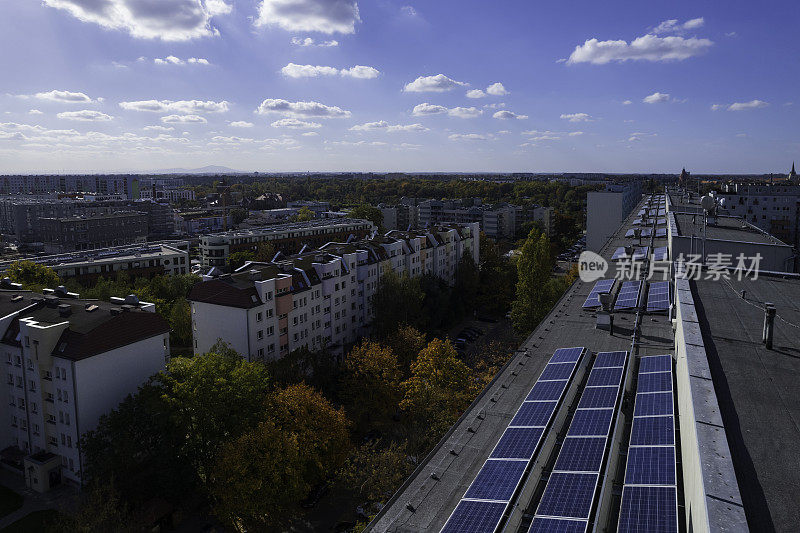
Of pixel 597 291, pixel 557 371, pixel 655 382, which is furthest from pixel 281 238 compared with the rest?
pixel 655 382

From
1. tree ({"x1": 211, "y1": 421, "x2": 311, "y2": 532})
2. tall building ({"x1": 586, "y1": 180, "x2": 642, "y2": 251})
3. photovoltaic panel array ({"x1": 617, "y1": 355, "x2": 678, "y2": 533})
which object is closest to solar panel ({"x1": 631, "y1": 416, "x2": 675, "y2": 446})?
photovoltaic panel array ({"x1": 617, "y1": 355, "x2": 678, "y2": 533})

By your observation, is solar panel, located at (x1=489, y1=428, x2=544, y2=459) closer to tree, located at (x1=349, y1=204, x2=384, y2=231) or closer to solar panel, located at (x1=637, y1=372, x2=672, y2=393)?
solar panel, located at (x1=637, y1=372, x2=672, y2=393)

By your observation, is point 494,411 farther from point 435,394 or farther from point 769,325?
point 435,394

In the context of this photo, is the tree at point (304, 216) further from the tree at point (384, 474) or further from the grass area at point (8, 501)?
the tree at point (384, 474)

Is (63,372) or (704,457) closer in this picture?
(704,457)

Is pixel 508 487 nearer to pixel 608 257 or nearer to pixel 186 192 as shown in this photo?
pixel 608 257

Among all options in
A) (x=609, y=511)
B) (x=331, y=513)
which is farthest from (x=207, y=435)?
(x=609, y=511)
